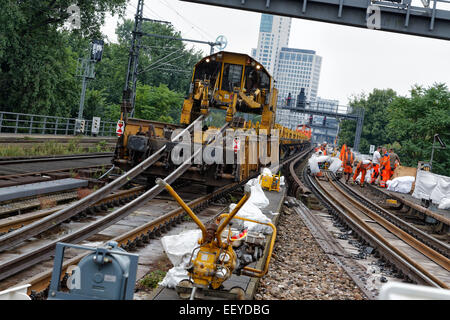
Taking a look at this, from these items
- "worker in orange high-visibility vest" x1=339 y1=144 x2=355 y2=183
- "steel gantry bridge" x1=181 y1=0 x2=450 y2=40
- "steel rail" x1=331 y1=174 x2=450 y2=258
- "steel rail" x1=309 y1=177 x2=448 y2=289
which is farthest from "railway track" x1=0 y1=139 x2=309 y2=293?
"worker in orange high-visibility vest" x1=339 y1=144 x2=355 y2=183

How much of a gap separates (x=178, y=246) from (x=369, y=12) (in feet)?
39.6

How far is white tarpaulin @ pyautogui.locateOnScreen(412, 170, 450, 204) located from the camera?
1527 centimetres

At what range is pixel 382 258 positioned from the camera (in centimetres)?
927

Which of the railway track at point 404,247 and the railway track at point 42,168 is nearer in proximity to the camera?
the railway track at point 404,247

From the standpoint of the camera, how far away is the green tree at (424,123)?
28.1 meters

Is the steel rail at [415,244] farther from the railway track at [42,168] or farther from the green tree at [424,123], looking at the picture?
the green tree at [424,123]

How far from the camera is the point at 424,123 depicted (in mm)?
29219

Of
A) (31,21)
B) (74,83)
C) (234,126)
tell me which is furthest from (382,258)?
(74,83)

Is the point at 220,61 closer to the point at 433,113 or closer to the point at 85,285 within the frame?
the point at 85,285

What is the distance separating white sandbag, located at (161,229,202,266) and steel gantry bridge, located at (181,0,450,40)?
10.7 meters

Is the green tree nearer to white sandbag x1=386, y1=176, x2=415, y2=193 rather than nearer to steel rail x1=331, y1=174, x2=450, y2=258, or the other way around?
white sandbag x1=386, y1=176, x2=415, y2=193

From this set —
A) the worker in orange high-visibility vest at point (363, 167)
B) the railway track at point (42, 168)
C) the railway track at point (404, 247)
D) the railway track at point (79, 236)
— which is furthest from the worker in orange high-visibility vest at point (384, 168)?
the railway track at point (79, 236)

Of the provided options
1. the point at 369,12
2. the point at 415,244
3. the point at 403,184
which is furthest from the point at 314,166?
the point at 415,244

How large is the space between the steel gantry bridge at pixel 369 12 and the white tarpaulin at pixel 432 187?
15.2ft
